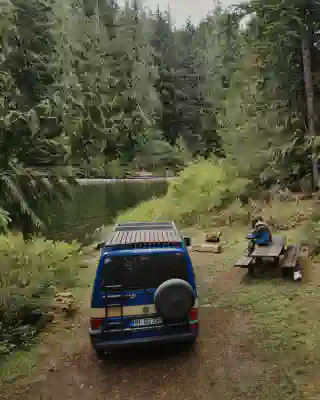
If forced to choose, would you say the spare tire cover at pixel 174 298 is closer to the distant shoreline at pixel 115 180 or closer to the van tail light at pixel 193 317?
the van tail light at pixel 193 317

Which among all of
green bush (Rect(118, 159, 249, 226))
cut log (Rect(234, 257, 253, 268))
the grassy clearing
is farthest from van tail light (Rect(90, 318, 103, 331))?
green bush (Rect(118, 159, 249, 226))

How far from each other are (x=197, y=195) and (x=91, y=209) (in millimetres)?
14864

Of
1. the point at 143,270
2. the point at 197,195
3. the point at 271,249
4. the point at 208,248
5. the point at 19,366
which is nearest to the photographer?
the point at 143,270

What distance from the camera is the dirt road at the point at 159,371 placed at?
5.76m

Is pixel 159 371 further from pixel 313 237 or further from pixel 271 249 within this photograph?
pixel 313 237

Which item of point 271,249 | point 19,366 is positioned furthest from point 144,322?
point 271,249

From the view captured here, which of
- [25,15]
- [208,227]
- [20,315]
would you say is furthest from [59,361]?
[25,15]

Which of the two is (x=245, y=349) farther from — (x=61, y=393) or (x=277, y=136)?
(x=277, y=136)

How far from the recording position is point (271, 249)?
1030 cm

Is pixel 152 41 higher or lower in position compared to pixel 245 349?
higher

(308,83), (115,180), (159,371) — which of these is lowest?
(159,371)

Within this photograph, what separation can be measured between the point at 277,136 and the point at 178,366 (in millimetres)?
14612

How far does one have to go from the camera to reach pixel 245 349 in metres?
6.79

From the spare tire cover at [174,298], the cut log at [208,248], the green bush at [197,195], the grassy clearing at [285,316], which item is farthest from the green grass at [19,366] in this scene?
the green bush at [197,195]
